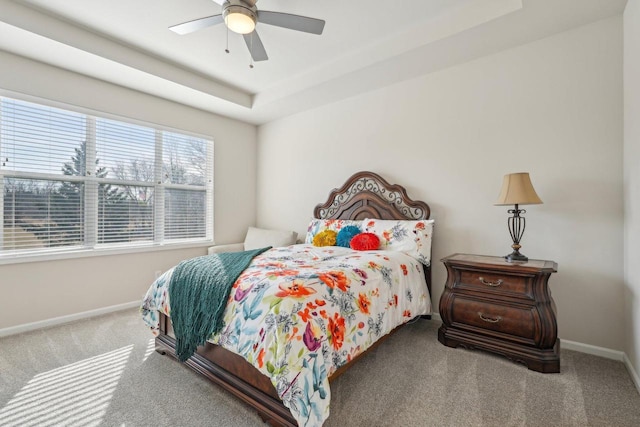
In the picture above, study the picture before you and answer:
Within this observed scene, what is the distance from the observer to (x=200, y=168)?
4.24 m

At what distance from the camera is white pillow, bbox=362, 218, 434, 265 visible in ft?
9.14

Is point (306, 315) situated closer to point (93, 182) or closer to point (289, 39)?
point (289, 39)

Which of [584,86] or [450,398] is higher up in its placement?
[584,86]

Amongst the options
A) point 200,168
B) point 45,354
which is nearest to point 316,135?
point 200,168

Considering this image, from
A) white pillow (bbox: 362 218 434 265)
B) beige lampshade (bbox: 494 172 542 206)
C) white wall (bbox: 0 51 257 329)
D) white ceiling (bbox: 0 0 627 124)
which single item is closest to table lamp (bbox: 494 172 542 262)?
beige lampshade (bbox: 494 172 542 206)

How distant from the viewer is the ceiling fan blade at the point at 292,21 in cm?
203

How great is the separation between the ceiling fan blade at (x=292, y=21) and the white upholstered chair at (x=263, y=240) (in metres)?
2.56

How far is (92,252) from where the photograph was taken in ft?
10.4

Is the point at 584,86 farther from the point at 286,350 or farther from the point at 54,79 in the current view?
the point at 54,79

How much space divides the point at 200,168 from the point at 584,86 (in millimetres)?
4278

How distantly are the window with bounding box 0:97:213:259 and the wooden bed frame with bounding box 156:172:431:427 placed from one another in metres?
1.74

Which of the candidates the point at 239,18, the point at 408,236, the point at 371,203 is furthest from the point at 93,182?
the point at 408,236

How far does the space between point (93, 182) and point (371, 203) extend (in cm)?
309

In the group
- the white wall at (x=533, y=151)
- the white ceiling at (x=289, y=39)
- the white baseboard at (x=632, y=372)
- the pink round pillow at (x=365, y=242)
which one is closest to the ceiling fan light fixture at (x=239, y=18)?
the white ceiling at (x=289, y=39)
